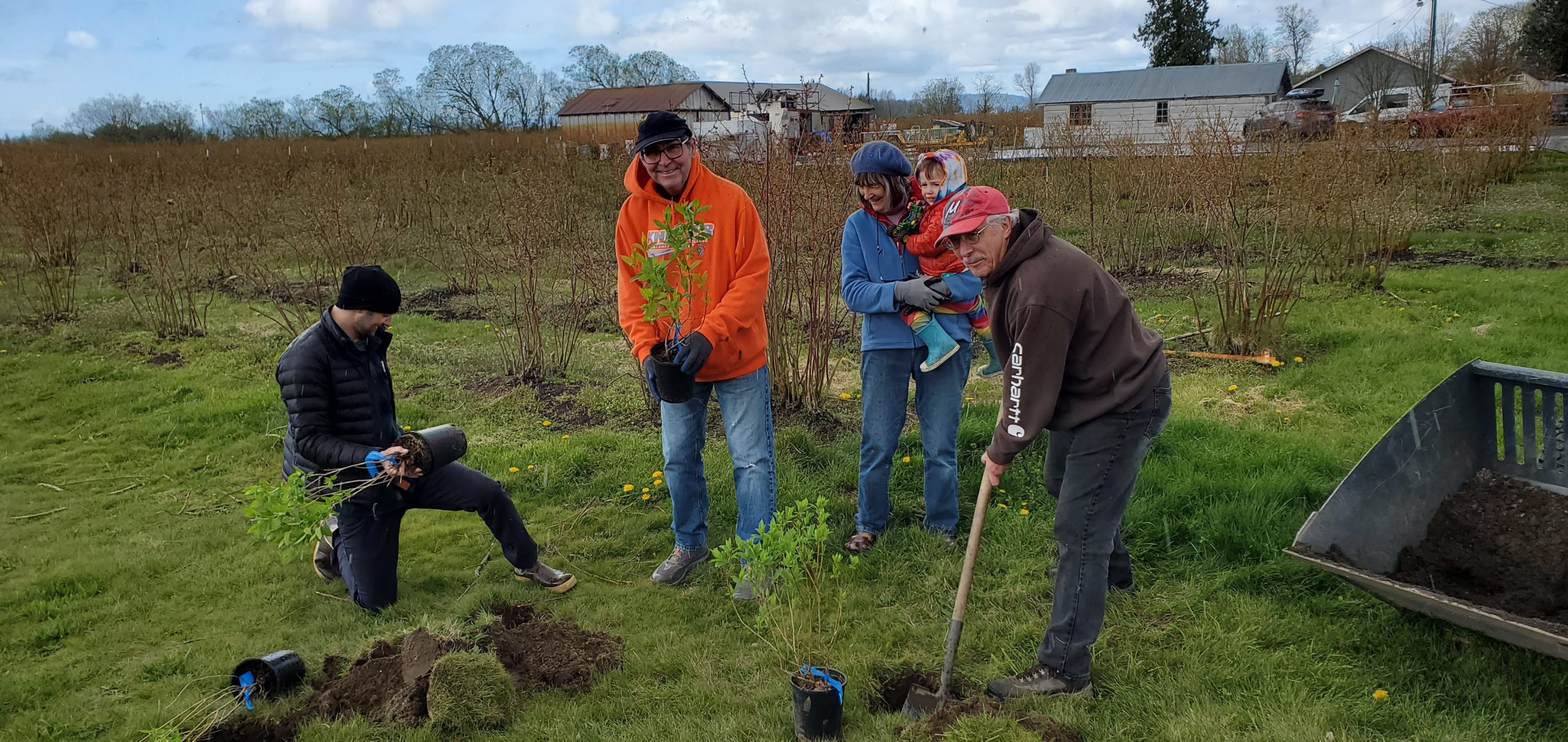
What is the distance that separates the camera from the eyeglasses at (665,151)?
347 centimetres

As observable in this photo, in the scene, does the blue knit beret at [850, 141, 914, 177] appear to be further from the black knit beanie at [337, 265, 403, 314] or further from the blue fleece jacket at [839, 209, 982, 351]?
the black knit beanie at [337, 265, 403, 314]

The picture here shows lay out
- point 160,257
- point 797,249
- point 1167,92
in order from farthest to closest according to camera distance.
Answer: point 1167,92
point 160,257
point 797,249

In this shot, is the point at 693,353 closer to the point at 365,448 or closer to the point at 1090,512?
the point at 365,448

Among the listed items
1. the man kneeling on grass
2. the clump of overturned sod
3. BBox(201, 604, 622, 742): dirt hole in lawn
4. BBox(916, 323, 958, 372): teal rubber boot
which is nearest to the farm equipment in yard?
BBox(916, 323, 958, 372): teal rubber boot

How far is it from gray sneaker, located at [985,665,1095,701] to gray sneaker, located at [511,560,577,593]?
1951 millimetres

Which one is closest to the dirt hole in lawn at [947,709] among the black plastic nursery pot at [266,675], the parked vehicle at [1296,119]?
the black plastic nursery pot at [266,675]

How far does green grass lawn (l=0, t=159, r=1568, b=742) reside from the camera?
2.89 meters

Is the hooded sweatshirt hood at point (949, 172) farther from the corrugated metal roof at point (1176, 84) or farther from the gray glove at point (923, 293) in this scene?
the corrugated metal roof at point (1176, 84)

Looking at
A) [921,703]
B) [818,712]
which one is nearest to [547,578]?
[818,712]

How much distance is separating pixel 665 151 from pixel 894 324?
1148mm

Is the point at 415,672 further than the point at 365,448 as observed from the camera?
No

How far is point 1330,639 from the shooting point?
10.3ft

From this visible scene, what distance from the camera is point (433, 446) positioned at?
3.60m

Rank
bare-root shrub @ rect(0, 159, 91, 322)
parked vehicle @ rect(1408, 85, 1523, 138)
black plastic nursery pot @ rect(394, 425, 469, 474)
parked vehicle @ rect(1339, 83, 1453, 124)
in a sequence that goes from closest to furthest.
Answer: black plastic nursery pot @ rect(394, 425, 469, 474) < bare-root shrub @ rect(0, 159, 91, 322) < parked vehicle @ rect(1408, 85, 1523, 138) < parked vehicle @ rect(1339, 83, 1453, 124)
